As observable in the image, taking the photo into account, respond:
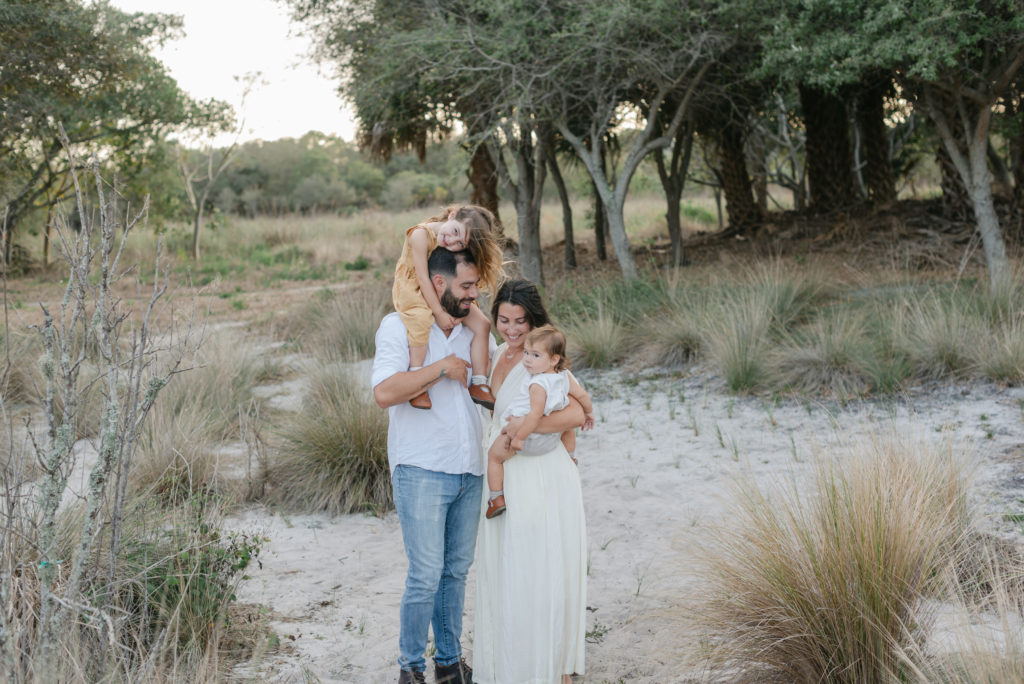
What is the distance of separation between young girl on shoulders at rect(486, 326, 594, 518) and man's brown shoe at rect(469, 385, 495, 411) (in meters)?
0.11

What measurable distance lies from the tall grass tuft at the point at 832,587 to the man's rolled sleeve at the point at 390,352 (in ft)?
4.67

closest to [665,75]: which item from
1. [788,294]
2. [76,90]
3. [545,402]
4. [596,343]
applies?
[788,294]

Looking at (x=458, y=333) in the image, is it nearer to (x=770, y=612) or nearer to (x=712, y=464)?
(x=770, y=612)

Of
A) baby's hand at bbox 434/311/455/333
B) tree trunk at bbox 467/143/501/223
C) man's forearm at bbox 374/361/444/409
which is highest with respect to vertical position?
tree trunk at bbox 467/143/501/223

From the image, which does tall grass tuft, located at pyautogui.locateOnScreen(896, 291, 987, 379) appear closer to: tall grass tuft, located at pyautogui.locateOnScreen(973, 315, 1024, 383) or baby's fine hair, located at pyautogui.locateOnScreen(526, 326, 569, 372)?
tall grass tuft, located at pyautogui.locateOnScreen(973, 315, 1024, 383)

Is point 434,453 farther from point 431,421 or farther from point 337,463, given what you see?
point 337,463

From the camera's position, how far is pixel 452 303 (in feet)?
10.1

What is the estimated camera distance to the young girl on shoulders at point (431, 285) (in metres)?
3.01

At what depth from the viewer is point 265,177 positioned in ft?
157

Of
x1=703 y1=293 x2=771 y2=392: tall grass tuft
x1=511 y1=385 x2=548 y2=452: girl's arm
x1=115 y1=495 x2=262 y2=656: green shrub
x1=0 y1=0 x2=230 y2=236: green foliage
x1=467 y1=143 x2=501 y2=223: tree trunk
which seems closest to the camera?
x1=511 y1=385 x2=548 y2=452: girl's arm

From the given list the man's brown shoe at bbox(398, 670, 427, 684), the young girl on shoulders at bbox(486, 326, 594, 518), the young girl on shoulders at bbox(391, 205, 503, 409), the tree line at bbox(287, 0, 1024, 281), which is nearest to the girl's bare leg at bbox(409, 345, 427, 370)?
the young girl on shoulders at bbox(391, 205, 503, 409)

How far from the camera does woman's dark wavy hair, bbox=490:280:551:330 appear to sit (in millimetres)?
3100

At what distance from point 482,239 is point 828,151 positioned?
15.5 meters

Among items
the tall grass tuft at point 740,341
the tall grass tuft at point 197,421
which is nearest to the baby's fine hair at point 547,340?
the tall grass tuft at point 197,421
